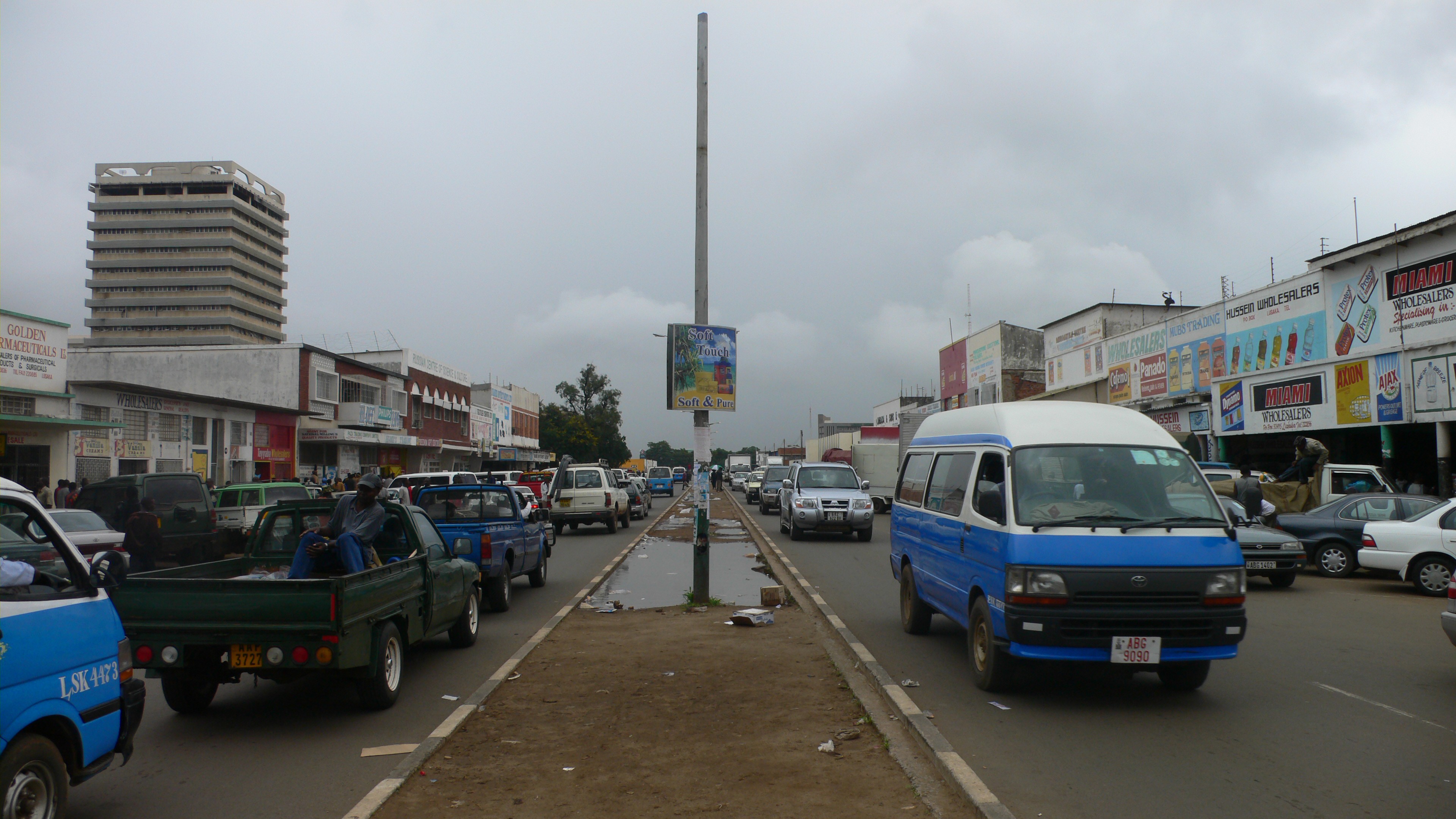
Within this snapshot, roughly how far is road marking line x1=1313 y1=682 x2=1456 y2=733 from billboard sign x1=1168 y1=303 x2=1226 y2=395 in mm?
25726

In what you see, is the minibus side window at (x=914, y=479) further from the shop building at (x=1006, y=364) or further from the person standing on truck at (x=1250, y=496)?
the shop building at (x=1006, y=364)

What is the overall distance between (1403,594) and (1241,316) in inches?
725

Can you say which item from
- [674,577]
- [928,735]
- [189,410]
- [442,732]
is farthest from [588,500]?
[928,735]

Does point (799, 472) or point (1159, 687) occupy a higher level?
point (799, 472)

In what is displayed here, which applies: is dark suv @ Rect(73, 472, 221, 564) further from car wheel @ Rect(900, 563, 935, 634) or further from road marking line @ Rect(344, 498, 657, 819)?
car wheel @ Rect(900, 563, 935, 634)

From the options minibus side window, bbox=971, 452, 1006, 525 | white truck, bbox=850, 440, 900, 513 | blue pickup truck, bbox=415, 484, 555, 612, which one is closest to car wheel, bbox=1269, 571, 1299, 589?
minibus side window, bbox=971, 452, 1006, 525

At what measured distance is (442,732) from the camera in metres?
6.21

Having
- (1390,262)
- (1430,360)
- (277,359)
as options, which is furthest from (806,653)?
(277,359)

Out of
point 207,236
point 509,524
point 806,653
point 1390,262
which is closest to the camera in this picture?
point 806,653

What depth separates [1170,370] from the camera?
33844 mm

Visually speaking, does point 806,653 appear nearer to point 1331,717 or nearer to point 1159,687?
point 1159,687

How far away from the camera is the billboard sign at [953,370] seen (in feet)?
198

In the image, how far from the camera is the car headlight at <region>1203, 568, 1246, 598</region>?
654cm

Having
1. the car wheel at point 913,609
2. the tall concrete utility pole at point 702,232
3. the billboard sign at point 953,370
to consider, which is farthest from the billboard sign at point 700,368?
the billboard sign at point 953,370
